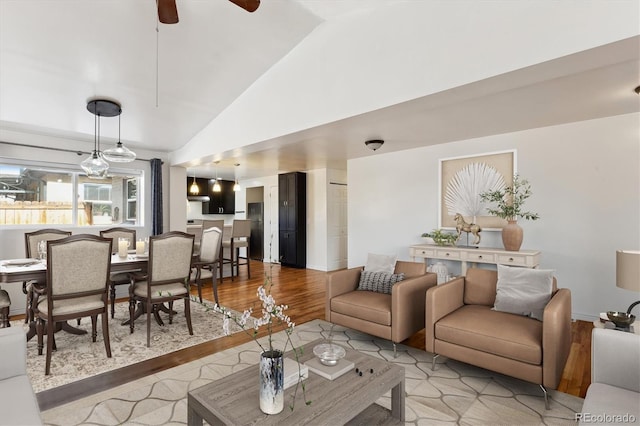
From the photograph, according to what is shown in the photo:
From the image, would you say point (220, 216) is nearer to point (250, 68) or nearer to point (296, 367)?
point (250, 68)

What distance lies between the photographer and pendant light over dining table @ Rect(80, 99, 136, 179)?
347 centimetres

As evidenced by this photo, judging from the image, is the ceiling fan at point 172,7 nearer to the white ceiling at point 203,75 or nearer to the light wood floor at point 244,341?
the white ceiling at point 203,75

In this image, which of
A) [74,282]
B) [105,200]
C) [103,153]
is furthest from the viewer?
[105,200]

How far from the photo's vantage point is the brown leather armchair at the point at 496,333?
6.79ft

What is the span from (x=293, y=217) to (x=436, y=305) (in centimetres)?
533

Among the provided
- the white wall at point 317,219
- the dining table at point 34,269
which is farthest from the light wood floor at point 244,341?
the white wall at point 317,219

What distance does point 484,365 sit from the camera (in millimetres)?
2312

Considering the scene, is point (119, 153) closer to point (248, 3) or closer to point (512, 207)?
point (248, 3)

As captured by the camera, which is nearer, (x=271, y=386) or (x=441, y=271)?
(x=271, y=386)

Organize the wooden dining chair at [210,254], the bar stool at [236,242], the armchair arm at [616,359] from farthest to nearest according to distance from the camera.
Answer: the bar stool at [236,242] → the wooden dining chair at [210,254] → the armchair arm at [616,359]

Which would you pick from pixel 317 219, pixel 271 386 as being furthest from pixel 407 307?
pixel 317 219

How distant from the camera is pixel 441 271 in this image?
180 inches

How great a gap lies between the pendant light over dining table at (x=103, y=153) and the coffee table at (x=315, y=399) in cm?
283

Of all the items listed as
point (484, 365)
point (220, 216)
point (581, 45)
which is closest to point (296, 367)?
point (484, 365)
